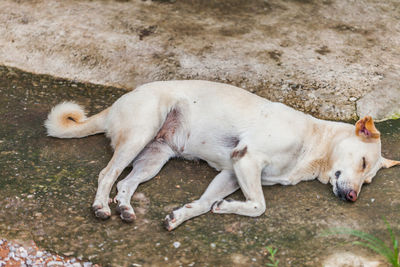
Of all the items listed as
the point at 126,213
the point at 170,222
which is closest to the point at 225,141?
the point at 170,222

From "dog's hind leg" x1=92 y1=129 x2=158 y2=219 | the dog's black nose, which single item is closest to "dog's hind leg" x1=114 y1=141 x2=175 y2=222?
"dog's hind leg" x1=92 y1=129 x2=158 y2=219

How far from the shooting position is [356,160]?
448 cm

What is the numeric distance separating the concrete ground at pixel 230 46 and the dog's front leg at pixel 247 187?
5.33 ft

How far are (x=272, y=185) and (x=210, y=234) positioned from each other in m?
0.93

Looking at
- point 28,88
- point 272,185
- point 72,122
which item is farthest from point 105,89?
point 272,185

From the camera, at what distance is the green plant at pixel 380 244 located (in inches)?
129

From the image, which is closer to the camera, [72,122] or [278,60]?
[72,122]

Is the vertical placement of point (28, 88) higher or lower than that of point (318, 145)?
lower

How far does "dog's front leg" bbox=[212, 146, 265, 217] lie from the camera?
4.20m

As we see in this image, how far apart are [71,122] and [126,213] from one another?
1330 mm

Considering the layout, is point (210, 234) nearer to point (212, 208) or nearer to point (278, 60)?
point (212, 208)

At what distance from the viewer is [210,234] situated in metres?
3.96

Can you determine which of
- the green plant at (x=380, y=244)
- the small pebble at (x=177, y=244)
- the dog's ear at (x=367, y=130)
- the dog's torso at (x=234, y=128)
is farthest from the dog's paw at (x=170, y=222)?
the dog's ear at (x=367, y=130)

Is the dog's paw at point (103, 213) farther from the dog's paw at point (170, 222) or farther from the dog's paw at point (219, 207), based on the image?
the dog's paw at point (219, 207)
